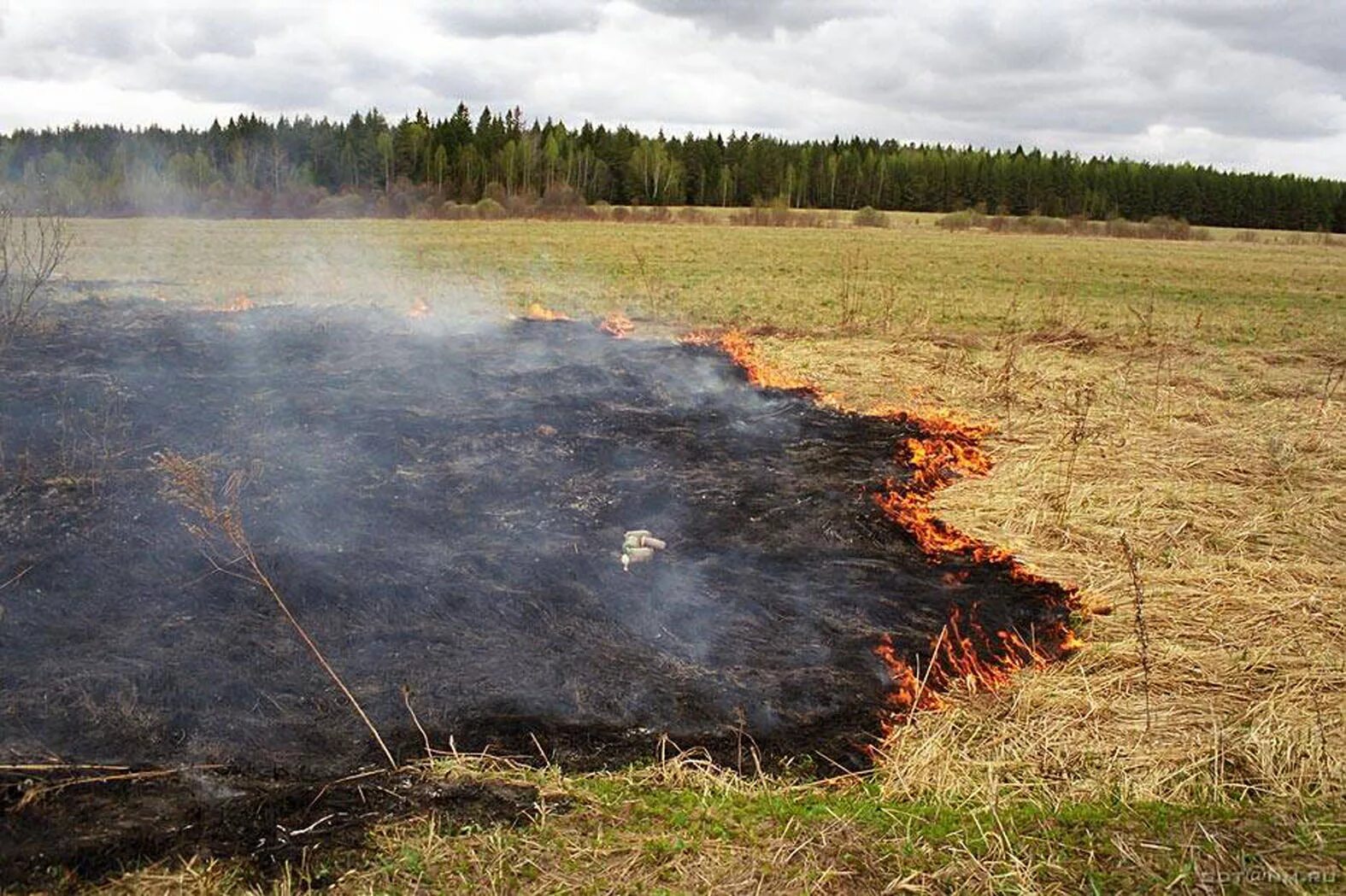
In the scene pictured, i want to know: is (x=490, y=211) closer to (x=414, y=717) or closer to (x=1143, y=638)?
(x=414, y=717)

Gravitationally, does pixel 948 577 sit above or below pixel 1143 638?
below

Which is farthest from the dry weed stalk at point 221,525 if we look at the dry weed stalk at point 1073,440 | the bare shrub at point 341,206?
the bare shrub at point 341,206

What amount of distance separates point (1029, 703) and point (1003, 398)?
5.63 metres

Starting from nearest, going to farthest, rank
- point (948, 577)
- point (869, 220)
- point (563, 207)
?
1. point (948, 577)
2. point (563, 207)
3. point (869, 220)

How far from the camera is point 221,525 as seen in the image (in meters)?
4.79

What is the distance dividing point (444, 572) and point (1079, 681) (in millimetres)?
3109

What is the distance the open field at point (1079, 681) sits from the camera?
2727 mm

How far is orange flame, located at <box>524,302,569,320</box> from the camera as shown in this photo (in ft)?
38.2

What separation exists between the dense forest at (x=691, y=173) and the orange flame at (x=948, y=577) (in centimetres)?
Answer: 3321

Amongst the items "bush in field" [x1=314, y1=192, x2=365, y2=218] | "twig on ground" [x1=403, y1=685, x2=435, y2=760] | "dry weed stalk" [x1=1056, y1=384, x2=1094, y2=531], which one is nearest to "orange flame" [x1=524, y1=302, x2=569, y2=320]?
"dry weed stalk" [x1=1056, y1=384, x2=1094, y2=531]

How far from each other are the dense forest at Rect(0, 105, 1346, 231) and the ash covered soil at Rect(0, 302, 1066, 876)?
1263 inches

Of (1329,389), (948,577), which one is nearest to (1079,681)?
(948,577)

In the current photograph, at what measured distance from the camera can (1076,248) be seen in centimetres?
3444

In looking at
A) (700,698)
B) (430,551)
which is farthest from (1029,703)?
(430,551)
